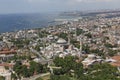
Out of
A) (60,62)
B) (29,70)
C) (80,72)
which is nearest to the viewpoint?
(80,72)

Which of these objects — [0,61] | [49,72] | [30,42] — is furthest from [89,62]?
[30,42]

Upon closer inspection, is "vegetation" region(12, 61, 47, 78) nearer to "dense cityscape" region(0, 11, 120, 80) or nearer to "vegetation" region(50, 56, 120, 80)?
"dense cityscape" region(0, 11, 120, 80)

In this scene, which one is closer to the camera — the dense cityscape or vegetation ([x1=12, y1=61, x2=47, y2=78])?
the dense cityscape

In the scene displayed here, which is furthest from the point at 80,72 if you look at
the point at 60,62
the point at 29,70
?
the point at 60,62

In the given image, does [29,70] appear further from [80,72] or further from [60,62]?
[80,72]

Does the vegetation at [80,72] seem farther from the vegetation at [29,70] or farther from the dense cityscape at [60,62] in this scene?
the vegetation at [29,70]

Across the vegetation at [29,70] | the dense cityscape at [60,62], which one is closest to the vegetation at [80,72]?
the dense cityscape at [60,62]

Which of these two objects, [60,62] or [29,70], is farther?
[60,62]

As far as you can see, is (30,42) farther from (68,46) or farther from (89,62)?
(89,62)

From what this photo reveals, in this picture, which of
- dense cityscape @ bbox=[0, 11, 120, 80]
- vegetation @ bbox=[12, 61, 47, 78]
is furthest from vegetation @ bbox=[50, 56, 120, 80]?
vegetation @ bbox=[12, 61, 47, 78]

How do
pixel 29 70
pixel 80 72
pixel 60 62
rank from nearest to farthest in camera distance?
pixel 80 72 < pixel 29 70 < pixel 60 62

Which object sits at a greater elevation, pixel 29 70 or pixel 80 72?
pixel 80 72
